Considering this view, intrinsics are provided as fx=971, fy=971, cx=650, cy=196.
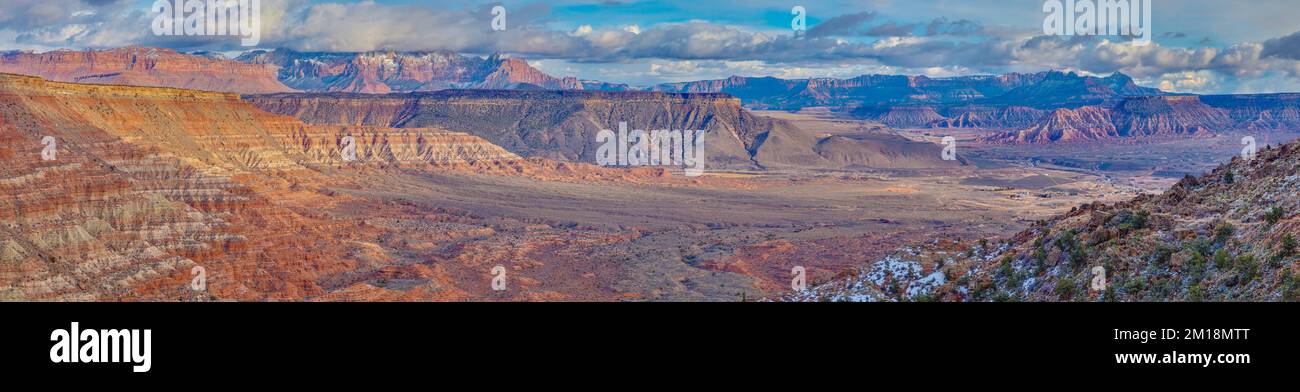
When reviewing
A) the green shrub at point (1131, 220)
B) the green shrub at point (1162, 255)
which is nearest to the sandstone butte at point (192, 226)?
the green shrub at point (1131, 220)

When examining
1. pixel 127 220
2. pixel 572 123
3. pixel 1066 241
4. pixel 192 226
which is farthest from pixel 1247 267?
pixel 572 123

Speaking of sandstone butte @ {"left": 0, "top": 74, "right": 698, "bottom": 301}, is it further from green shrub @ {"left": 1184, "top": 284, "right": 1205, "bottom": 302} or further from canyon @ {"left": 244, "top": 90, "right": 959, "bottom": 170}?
canyon @ {"left": 244, "top": 90, "right": 959, "bottom": 170}

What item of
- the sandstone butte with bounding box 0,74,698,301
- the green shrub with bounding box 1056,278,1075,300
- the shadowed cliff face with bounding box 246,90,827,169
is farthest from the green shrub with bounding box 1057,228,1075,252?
the shadowed cliff face with bounding box 246,90,827,169

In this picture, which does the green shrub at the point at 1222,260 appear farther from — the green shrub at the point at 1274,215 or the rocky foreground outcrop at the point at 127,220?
the rocky foreground outcrop at the point at 127,220
